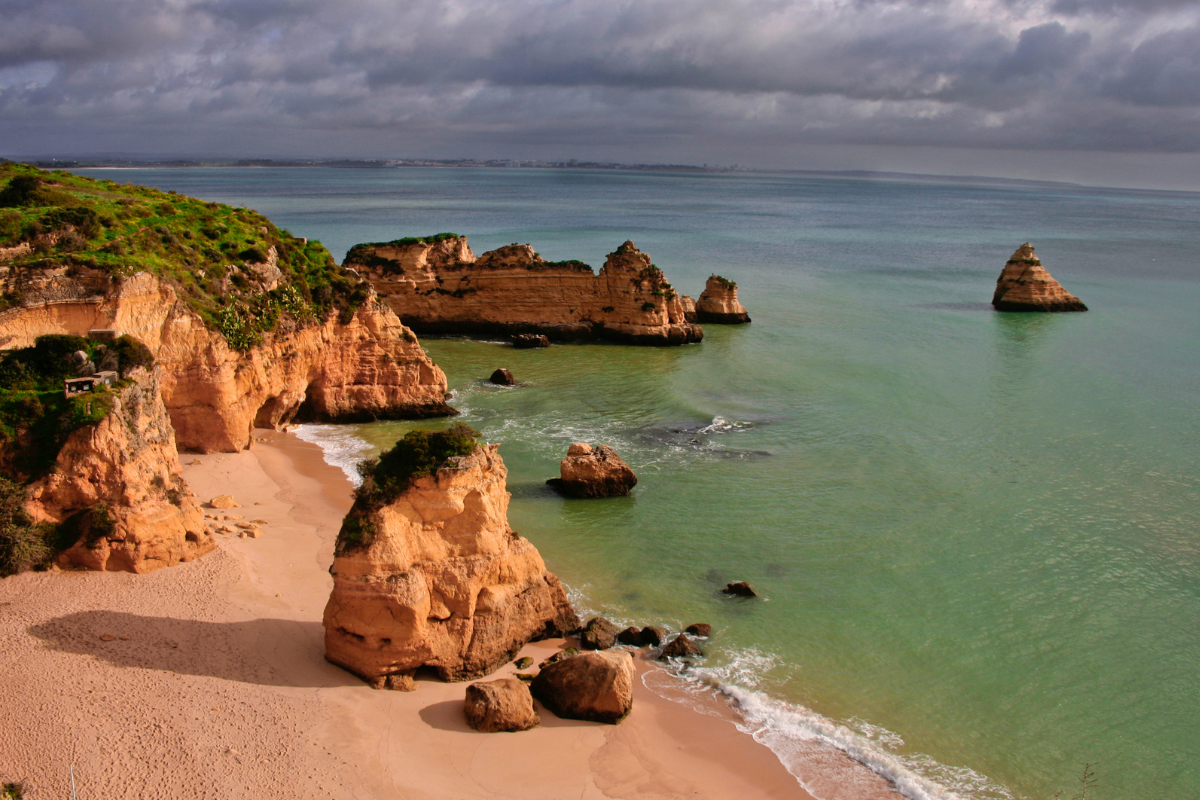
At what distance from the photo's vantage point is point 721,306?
6369cm

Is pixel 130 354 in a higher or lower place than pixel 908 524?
higher

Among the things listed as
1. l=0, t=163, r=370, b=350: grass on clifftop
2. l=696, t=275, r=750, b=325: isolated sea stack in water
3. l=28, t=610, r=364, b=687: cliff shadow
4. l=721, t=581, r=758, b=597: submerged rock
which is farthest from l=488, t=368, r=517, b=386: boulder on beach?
l=28, t=610, r=364, b=687: cliff shadow

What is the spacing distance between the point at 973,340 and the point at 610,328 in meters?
26.6

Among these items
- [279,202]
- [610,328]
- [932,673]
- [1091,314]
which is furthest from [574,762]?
[279,202]

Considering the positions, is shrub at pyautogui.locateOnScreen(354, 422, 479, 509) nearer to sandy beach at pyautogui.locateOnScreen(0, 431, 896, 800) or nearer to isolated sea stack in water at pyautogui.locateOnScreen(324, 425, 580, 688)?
isolated sea stack in water at pyautogui.locateOnScreen(324, 425, 580, 688)

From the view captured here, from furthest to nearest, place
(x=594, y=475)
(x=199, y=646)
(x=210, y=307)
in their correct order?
(x=594, y=475) < (x=210, y=307) < (x=199, y=646)

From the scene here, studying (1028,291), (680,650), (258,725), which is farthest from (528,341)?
(1028,291)

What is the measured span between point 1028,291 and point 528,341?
149 feet

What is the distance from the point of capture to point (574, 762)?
48.8 ft

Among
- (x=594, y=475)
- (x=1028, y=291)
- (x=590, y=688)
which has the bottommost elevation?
(x=590, y=688)

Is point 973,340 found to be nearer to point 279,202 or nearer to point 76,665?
point 76,665

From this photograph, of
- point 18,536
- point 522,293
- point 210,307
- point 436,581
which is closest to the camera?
point 436,581

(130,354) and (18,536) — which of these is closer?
(18,536)

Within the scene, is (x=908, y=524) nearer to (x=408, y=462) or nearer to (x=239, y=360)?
(x=408, y=462)
